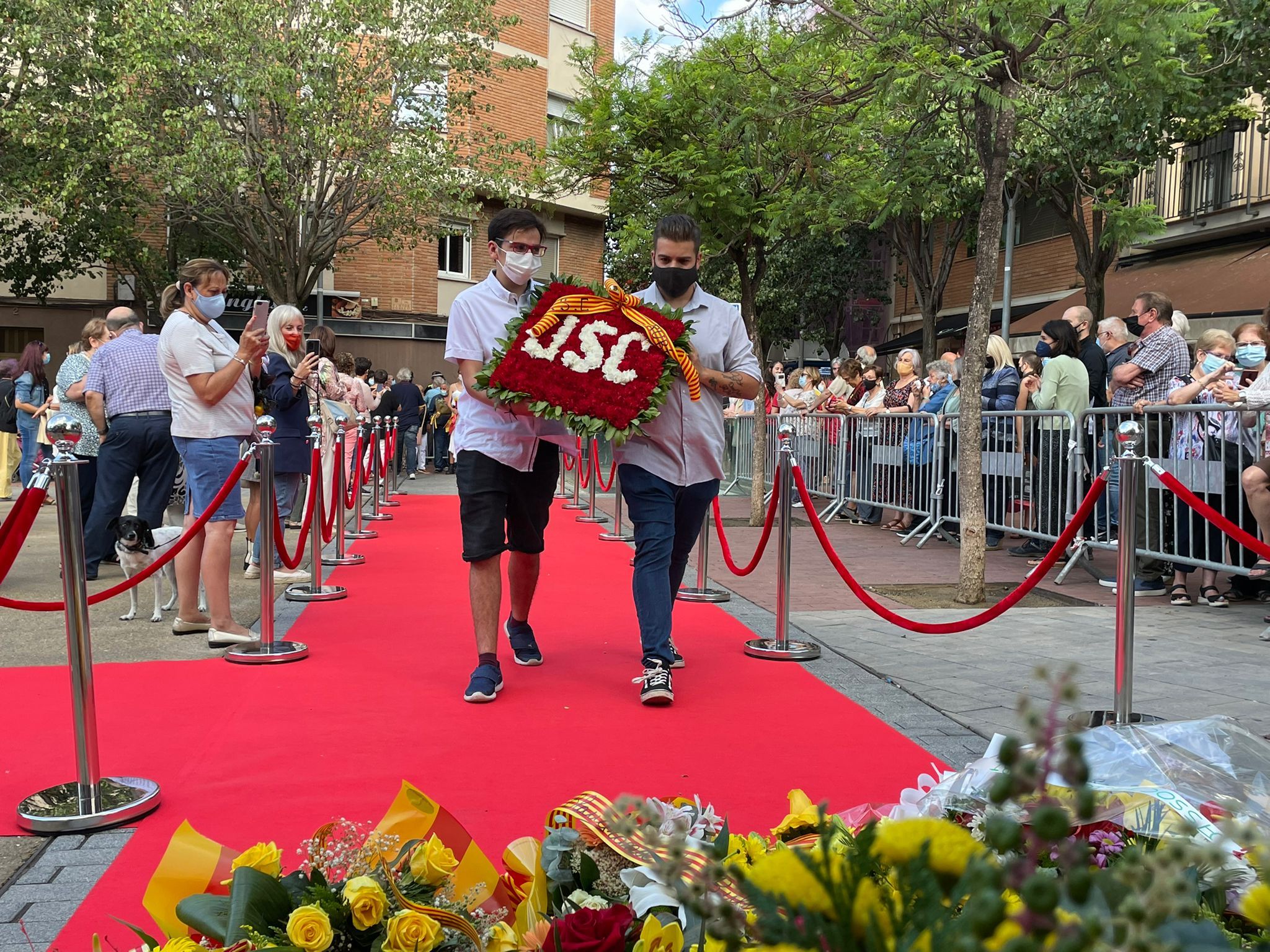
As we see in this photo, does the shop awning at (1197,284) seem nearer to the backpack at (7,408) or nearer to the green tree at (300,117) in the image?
the green tree at (300,117)

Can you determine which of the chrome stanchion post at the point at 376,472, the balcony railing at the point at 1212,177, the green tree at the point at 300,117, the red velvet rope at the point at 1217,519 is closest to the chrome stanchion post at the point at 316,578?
the chrome stanchion post at the point at 376,472

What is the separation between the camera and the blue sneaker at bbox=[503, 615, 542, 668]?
604 centimetres

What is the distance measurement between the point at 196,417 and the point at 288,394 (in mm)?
2457

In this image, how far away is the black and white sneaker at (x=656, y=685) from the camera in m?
5.14

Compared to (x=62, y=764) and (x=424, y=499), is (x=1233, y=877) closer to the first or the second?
(x=62, y=764)

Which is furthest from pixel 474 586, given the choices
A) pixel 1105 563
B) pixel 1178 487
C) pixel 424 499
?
pixel 424 499

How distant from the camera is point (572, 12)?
3312cm

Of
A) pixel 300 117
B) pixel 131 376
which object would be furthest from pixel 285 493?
pixel 300 117

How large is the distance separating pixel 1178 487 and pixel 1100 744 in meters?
2.67

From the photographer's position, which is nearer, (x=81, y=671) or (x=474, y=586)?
(x=81, y=671)

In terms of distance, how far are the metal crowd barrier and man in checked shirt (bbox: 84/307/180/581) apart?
415 centimetres

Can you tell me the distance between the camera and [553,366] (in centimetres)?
505

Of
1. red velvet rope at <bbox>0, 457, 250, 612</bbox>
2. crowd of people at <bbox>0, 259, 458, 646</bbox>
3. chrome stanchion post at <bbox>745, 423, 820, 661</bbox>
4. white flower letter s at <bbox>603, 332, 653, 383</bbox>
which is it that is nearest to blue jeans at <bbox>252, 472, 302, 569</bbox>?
crowd of people at <bbox>0, 259, 458, 646</bbox>

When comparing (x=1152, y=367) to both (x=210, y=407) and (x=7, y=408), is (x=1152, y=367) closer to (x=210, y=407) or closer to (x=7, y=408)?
(x=210, y=407)
